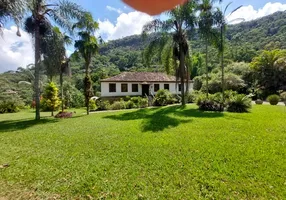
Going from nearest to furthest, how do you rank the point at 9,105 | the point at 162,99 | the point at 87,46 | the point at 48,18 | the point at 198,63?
the point at 48,18, the point at 87,46, the point at 162,99, the point at 9,105, the point at 198,63

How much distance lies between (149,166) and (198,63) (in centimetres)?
4362

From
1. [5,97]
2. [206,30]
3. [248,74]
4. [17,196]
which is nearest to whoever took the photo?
[17,196]

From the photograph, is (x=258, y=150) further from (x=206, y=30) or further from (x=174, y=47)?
(x=174, y=47)

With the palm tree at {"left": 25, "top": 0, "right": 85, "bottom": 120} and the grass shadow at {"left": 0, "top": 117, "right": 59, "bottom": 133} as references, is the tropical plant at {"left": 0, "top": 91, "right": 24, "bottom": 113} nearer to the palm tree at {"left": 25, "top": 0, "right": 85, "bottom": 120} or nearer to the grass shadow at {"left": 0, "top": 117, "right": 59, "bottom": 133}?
the grass shadow at {"left": 0, "top": 117, "right": 59, "bottom": 133}

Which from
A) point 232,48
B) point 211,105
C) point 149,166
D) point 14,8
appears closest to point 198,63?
point 232,48

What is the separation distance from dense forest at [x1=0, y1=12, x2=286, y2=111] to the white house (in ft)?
6.88

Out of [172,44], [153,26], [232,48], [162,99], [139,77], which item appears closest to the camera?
[153,26]

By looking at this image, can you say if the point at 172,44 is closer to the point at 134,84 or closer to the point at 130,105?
the point at 130,105

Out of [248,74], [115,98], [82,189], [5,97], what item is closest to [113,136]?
[82,189]

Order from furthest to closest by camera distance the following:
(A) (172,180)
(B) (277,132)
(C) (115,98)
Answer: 1. (C) (115,98)
2. (B) (277,132)
3. (A) (172,180)

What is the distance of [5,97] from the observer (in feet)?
73.8

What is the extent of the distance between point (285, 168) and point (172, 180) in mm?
2329

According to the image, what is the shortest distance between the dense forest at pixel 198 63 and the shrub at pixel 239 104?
13.8 m

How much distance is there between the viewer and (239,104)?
1192cm
